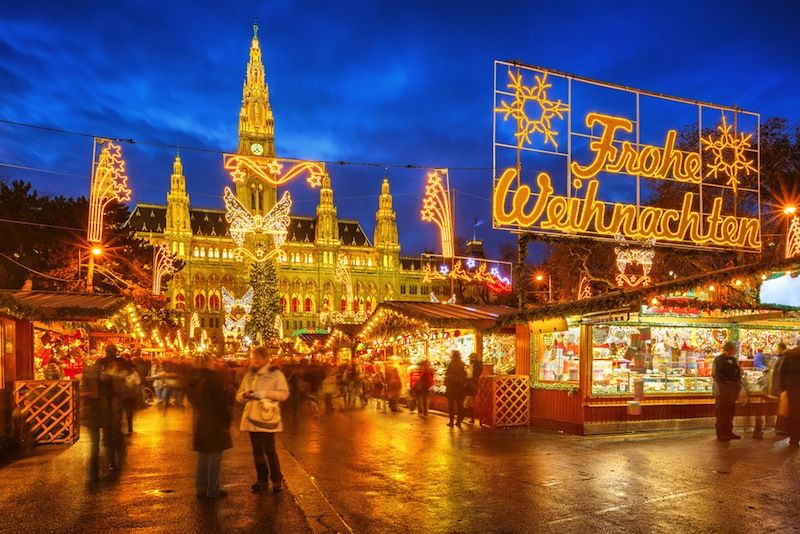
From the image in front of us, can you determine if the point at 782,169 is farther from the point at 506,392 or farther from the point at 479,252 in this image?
the point at 479,252

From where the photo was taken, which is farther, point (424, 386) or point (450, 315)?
point (450, 315)

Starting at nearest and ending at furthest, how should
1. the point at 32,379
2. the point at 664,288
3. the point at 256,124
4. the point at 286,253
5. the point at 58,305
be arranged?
the point at 664,288 < the point at 32,379 < the point at 58,305 < the point at 256,124 < the point at 286,253

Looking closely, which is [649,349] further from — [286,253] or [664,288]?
[286,253]

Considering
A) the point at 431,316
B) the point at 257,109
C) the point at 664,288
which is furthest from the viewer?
the point at 257,109

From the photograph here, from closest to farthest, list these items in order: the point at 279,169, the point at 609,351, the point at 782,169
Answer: the point at 609,351 → the point at 279,169 → the point at 782,169

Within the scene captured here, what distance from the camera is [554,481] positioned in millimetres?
8039

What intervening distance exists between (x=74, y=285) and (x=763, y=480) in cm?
2576

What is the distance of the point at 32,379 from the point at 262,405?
6885 mm

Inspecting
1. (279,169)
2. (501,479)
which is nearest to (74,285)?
(279,169)

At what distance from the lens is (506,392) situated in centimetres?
1377

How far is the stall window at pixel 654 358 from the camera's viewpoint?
1308 centimetres

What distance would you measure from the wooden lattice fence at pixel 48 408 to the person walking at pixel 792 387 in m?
11.5

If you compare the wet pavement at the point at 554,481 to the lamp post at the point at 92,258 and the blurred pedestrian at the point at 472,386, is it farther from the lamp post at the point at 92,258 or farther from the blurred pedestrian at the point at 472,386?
the lamp post at the point at 92,258

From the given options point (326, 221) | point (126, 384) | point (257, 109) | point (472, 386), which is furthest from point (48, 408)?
point (326, 221)
